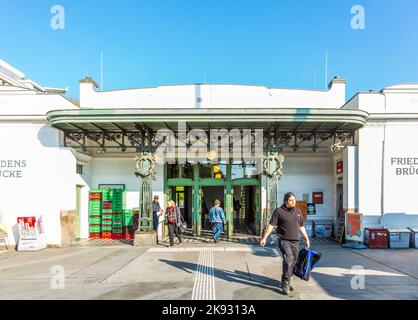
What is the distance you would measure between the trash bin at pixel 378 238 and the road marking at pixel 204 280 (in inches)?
205

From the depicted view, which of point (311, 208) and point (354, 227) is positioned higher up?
point (311, 208)

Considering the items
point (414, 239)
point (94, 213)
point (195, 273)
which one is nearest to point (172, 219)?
point (195, 273)

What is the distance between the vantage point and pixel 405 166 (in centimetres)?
998

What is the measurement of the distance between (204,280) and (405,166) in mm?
8202

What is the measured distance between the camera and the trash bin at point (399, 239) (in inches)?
366

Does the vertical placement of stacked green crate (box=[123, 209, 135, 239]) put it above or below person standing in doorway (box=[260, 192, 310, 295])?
below

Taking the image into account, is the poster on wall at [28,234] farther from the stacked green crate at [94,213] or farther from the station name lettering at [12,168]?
the stacked green crate at [94,213]

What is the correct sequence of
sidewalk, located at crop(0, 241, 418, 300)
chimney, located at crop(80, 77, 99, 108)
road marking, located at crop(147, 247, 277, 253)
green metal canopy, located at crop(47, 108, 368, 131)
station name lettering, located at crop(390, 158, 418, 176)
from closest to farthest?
sidewalk, located at crop(0, 241, 418, 300), green metal canopy, located at crop(47, 108, 368, 131), road marking, located at crop(147, 247, 277, 253), station name lettering, located at crop(390, 158, 418, 176), chimney, located at crop(80, 77, 99, 108)

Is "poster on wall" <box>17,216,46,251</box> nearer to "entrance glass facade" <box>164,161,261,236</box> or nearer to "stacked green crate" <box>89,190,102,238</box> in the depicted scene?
"stacked green crate" <box>89,190,102,238</box>

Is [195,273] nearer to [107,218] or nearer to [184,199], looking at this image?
[107,218]

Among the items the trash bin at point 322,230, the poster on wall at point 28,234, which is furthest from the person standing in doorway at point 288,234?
the poster on wall at point 28,234

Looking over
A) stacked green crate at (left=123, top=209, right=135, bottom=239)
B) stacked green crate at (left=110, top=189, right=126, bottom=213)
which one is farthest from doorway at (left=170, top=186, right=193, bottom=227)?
stacked green crate at (left=110, top=189, right=126, bottom=213)

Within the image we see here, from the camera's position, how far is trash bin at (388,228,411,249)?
9.30 metres

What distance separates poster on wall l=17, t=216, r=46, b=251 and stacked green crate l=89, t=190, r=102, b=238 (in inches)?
97.6
